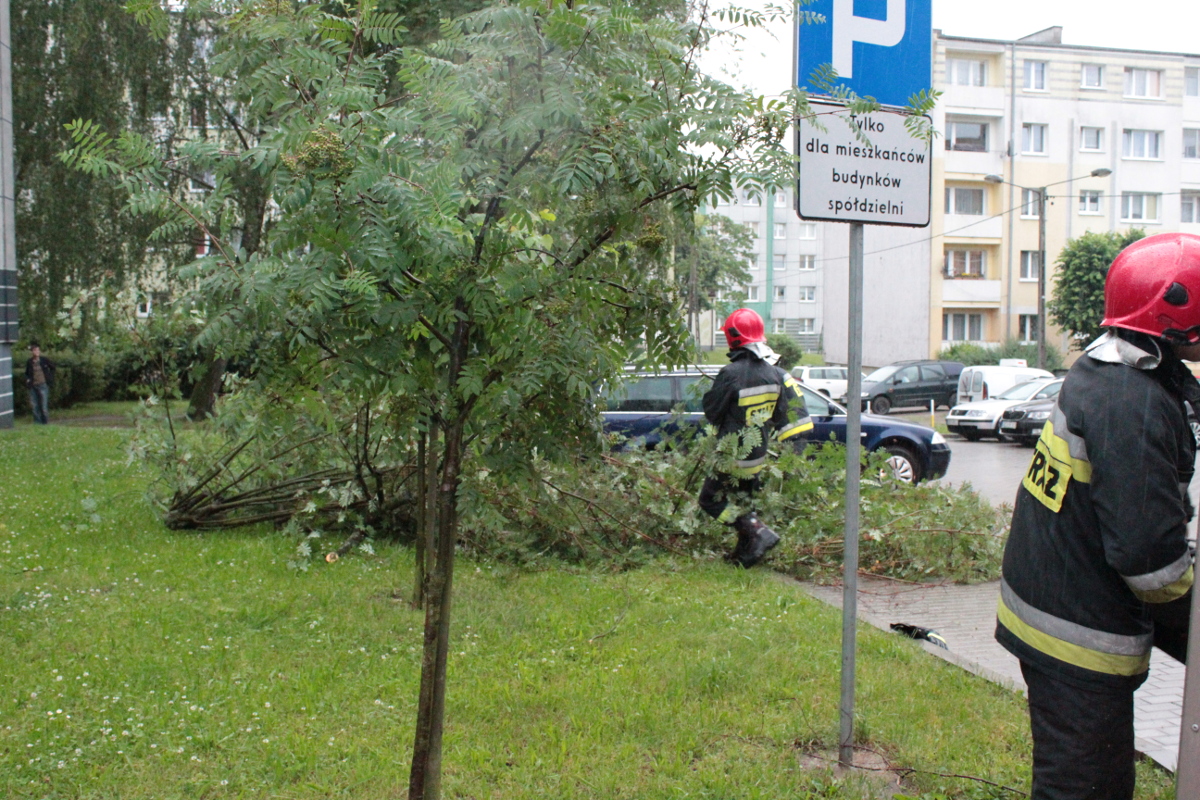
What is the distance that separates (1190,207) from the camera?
49938 mm

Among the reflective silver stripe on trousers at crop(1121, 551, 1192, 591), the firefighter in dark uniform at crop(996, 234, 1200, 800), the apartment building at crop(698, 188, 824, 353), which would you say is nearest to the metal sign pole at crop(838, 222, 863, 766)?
the firefighter in dark uniform at crop(996, 234, 1200, 800)

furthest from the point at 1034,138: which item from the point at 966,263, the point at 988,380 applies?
the point at 988,380

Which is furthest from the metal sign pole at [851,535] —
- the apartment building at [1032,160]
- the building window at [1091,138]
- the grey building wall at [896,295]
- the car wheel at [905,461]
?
the building window at [1091,138]

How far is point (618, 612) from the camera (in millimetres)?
6008

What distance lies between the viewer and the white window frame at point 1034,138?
4753 centimetres

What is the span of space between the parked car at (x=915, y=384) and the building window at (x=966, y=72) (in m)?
19.6

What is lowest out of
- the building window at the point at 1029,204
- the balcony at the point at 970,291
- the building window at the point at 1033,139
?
the balcony at the point at 970,291

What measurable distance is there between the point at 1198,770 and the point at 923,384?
32.0 metres

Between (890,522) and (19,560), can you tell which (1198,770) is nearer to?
(890,522)

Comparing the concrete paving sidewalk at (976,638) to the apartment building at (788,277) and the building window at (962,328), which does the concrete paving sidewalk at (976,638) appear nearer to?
the building window at (962,328)

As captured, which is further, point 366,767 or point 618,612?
point 618,612

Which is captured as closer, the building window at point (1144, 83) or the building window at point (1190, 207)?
the building window at point (1144, 83)

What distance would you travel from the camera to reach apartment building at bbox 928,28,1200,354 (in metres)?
46.7

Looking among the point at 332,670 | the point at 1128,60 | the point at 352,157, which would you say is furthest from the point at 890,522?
the point at 1128,60
